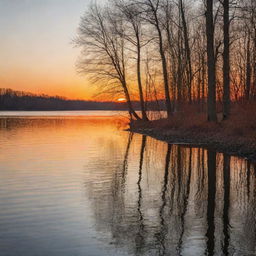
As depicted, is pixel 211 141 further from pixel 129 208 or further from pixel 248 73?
pixel 248 73

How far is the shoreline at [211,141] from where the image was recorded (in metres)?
17.8

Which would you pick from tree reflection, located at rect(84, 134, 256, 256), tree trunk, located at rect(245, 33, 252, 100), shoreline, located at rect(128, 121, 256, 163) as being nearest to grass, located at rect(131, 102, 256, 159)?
shoreline, located at rect(128, 121, 256, 163)

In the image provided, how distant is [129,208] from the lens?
9.10m

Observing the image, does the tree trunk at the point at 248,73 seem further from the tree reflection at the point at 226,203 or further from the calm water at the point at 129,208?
the calm water at the point at 129,208

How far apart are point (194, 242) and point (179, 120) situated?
24.9 meters

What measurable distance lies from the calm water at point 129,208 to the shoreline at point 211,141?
1.66m

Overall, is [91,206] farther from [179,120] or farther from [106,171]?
[179,120]

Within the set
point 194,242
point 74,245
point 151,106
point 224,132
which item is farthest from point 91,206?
point 151,106

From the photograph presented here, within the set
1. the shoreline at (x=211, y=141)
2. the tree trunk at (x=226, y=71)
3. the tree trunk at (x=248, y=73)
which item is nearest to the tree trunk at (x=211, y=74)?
the tree trunk at (x=226, y=71)

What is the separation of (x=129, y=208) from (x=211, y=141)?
46.5 feet

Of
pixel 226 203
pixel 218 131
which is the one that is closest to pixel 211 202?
pixel 226 203

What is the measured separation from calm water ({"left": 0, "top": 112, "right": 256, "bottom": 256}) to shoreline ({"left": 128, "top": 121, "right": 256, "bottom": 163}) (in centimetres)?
166

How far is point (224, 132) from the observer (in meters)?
22.1

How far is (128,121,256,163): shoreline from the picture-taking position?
1775cm
